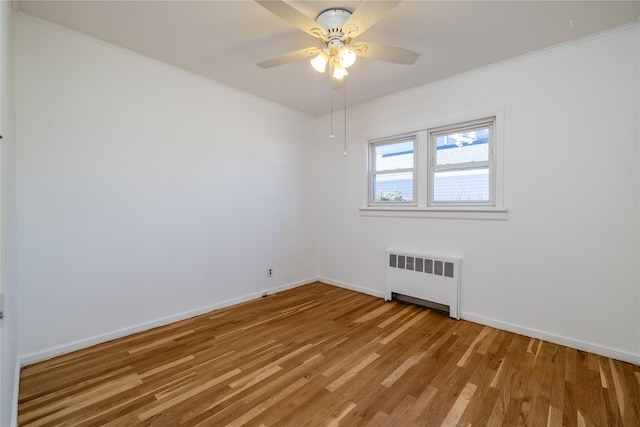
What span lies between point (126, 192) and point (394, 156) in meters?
3.09

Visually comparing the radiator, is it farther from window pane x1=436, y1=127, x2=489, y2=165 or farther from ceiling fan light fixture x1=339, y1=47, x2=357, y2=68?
ceiling fan light fixture x1=339, y1=47, x2=357, y2=68

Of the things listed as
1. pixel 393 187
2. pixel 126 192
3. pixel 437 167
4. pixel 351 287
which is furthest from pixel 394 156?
pixel 126 192

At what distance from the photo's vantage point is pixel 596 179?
2352mm

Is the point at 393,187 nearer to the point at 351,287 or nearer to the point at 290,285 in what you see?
the point at 351,287

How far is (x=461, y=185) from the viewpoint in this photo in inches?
125

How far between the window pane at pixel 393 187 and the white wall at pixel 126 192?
4.94 ft

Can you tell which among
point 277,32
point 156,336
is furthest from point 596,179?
point 156,336

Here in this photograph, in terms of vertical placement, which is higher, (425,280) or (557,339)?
(425,280)

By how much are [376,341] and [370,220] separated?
1721 millimetres

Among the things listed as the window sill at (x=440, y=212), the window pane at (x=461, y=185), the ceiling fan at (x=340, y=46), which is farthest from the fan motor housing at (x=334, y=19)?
the window sill at (x=440, y=212)

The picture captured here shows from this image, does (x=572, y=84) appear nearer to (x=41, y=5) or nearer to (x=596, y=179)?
(x=596, y=179)

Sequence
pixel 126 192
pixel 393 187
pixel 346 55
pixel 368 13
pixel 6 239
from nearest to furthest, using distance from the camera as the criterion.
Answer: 1. pixel 6 239
2. pixel 368 13
3. pixel 346 55
4. pixel 126 192
5. pixel 393 187

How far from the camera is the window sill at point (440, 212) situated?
285 centimetres

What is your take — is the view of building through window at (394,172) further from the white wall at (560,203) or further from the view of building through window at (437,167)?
the white wall at (560,203)
